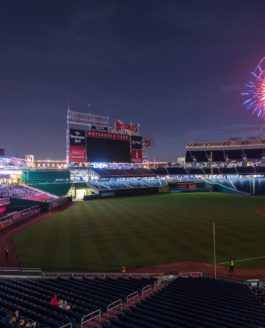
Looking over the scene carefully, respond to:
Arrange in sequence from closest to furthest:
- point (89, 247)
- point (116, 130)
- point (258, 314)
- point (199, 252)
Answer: point (258, 314) → point (199, 252) → point (89, 247) → point (116, 130)

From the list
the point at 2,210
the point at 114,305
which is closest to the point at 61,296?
the point at 114,305

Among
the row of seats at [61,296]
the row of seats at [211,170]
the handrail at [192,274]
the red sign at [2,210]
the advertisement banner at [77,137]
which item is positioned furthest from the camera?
the row of seats at [211,170]

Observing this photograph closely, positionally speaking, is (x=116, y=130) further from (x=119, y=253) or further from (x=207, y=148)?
(x=119, y=253)

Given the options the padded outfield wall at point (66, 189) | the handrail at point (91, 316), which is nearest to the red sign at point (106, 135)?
the padded outfield wall at point (66, 189)

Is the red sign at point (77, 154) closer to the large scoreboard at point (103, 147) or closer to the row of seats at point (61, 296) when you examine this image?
the large scoreboard at point (103, 147)

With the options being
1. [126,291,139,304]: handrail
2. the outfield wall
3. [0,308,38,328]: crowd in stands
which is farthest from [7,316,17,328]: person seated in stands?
the outfield wall

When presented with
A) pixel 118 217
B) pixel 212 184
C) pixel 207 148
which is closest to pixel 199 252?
pixel 118 217
